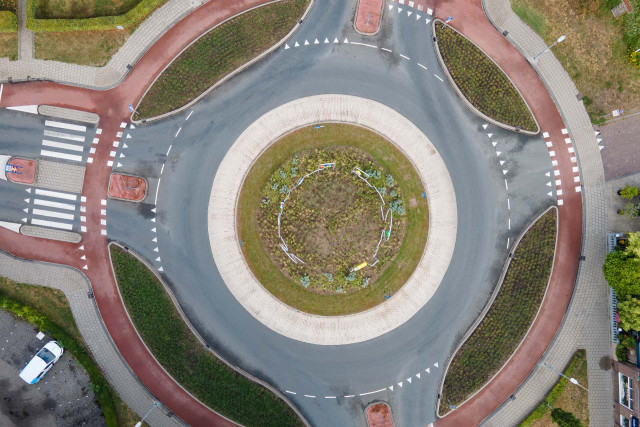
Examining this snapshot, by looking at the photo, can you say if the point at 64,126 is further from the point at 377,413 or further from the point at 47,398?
the point at 377,413

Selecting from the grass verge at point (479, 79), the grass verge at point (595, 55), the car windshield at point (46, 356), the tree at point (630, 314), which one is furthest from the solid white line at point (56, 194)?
the tree at point (630, 314)

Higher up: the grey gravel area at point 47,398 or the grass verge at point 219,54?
the grass verge at point 219,54

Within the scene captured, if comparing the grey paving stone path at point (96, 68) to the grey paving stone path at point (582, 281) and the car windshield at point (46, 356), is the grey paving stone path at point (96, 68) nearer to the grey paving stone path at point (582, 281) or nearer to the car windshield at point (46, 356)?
the car windshield at point (46, 356)

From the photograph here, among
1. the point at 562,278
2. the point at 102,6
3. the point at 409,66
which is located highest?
the point at 102,6

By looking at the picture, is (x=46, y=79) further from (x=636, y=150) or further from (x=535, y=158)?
(x=636, y=150)

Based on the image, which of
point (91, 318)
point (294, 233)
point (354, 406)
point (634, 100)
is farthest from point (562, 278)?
point (91, 318)

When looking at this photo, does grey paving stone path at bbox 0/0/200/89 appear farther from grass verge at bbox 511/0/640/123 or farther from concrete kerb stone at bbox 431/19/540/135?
grass verge at bbox 511/0/640/123
